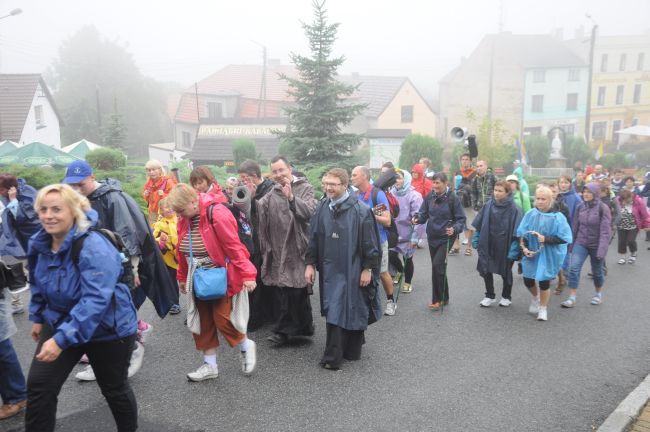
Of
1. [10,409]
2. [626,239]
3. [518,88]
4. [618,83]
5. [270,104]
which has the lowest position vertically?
[10,409]

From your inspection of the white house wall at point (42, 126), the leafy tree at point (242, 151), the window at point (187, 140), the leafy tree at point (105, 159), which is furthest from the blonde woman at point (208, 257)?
the window at point (187, 140)

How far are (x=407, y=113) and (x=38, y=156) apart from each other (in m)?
36.7

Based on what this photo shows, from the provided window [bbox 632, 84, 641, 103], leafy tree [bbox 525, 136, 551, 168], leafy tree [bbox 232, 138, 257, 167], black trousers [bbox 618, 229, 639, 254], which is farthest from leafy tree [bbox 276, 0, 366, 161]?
window [bbox 632, 84, 641, 103]

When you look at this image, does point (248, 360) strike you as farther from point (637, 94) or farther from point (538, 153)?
point (637, 94)

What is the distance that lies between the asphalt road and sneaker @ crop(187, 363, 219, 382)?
0.22 feet

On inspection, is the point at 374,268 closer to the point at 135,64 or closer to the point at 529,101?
the point at 529,101

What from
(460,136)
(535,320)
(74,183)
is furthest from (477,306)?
(460,136)

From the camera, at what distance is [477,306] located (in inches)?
298

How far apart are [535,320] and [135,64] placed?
68052 millimetres

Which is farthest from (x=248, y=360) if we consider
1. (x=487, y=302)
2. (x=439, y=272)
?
(x=487, y=302)

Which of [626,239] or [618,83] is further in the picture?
[618,83]

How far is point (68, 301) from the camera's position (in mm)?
3361

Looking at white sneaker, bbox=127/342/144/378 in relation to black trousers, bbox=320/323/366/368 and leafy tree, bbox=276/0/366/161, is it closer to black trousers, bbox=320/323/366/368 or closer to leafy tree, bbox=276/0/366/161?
black trousers, bbox=320/323/366/368

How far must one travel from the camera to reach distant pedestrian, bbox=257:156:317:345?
226 inches
